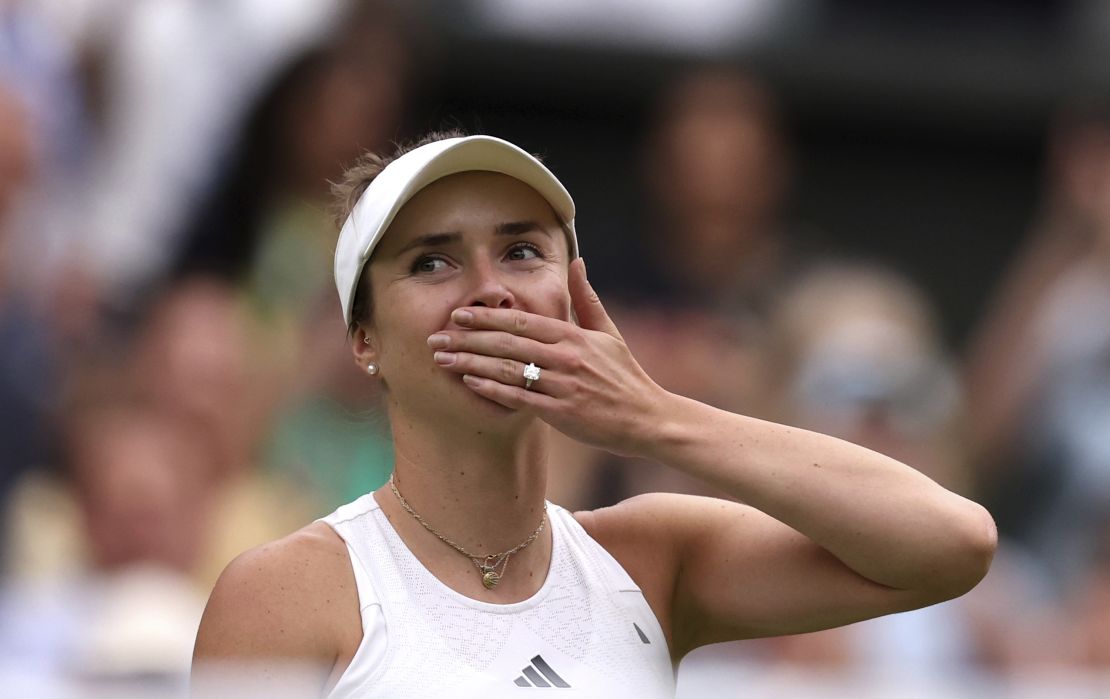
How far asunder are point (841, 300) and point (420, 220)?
422 cm

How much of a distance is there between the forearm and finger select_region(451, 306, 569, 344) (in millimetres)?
231

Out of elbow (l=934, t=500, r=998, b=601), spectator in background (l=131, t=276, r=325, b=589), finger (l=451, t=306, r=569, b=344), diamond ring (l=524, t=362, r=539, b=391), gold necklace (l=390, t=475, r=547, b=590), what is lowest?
gold necklace (l=390, t=475, r=547, b=590)

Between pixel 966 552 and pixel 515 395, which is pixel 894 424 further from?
pixel 515 395

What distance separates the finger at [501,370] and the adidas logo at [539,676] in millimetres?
459

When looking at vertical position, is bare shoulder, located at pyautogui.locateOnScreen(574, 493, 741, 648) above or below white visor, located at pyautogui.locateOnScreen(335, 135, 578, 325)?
below

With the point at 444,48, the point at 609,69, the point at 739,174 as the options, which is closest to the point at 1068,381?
the point at 739,174

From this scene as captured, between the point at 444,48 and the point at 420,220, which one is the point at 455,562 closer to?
the point at 420,220

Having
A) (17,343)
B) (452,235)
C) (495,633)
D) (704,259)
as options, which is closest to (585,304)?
(452,235)

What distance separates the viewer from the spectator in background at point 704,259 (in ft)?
19.7

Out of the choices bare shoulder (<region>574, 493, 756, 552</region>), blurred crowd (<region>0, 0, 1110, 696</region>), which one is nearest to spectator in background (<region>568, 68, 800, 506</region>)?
blurred crowd (<region>0, 0, 1110, 696</region>)

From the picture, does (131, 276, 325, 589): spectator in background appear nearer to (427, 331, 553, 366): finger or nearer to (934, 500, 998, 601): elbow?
(427, 331, 553, 366): finger

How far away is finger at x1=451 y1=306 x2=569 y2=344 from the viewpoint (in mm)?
2506

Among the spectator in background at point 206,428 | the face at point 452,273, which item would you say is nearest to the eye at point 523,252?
the face at point 452,273

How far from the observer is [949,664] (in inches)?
223
